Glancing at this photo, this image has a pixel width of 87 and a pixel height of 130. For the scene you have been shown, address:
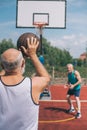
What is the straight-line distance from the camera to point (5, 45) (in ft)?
169

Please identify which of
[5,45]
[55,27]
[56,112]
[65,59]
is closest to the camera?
[56,112]

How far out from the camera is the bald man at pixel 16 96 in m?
2.94

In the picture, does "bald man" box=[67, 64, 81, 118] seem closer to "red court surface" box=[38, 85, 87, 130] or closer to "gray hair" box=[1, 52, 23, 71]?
"red court surface" box=[38, 85, 87, 130]

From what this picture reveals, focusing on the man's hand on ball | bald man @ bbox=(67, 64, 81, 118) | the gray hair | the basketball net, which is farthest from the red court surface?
the gray hair

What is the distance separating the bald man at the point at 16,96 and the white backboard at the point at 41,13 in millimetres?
13726

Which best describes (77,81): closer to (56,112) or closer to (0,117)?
(56,112)

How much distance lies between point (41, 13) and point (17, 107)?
46.6ft

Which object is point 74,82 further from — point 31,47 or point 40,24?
point 31,47

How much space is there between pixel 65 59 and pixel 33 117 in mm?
52535

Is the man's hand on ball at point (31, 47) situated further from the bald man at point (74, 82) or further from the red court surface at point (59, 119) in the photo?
the bald man at point (74, 82)

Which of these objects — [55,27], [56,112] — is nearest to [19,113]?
[56,112]

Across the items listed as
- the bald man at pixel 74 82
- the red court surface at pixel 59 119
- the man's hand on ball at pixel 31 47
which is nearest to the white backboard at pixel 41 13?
the red court surface at pixel 59 119

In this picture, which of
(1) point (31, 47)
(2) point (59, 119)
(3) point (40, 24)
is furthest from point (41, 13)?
(1) point (31, 47)

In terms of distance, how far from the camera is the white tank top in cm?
294
